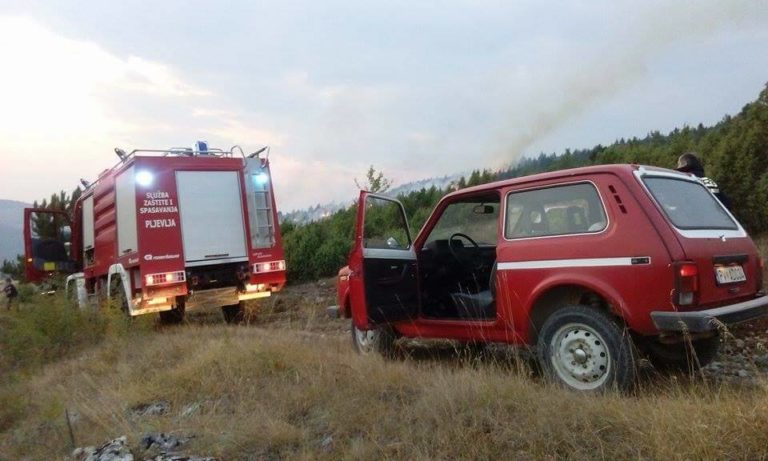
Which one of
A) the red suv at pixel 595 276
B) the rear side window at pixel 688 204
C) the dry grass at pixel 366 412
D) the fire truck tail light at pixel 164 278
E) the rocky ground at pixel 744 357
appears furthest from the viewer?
the fire truck tail light at pixel 164 278

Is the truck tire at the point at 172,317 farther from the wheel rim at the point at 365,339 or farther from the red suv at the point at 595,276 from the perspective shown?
the red suv at the point at 595,276

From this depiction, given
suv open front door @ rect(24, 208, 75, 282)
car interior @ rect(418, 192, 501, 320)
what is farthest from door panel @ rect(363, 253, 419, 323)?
suv open front door @ rect(24, 208, 75, 282)

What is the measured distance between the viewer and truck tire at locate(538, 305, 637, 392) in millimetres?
4133

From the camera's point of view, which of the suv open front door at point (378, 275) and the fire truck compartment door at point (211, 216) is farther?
the fire truck compartment door at point (211, 216)

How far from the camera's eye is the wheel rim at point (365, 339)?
643 centimetres


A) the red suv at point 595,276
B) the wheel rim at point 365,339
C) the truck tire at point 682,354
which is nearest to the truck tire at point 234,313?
the wheel rim at point 365,339

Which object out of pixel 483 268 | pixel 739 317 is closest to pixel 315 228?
pixel 483 268

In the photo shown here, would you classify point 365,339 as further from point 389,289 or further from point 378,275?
point 378,275

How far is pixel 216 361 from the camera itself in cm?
601

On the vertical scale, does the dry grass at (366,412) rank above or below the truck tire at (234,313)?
below

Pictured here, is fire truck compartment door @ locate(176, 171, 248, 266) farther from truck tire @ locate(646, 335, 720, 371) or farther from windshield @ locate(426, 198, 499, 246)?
truck tire @ locate(646, 335, 720, 371)

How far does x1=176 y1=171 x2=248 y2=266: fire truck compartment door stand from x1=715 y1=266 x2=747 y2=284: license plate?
798 cm

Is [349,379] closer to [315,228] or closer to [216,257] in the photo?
[216,257]

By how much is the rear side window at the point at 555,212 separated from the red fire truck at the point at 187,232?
6.44 metres
